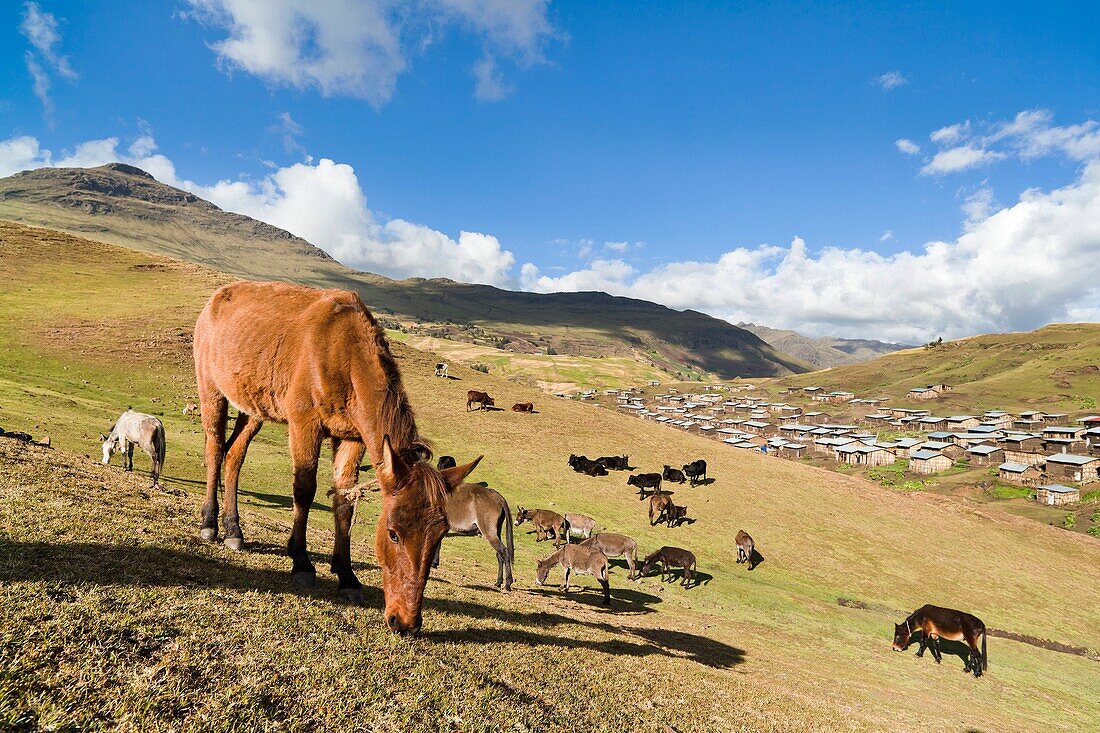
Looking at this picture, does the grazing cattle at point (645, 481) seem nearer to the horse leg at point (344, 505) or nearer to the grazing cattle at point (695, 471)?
the grazing cattle at point (695, 471)

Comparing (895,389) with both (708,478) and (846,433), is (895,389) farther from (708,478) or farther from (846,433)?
(708,478)

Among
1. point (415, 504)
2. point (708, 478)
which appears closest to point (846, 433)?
point (708, 478)

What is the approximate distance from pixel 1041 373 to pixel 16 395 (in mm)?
207507

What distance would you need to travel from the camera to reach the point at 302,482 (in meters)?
6.74

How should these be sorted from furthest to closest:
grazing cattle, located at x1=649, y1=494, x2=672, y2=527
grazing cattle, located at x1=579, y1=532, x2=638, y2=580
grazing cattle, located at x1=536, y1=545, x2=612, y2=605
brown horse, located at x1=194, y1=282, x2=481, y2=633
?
grazing cattle, located at x1=649, y1=494, x2=672, y2=527
grazing cattle, located at x1=579, y1=532, x2=638, y2=580
grazing cattle, located at x1=536, y1=545, x2=612, y2=605
brown horse, located at x1=194, y1=282, x2=481, y2=633

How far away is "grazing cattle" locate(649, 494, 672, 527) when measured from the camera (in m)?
25.8

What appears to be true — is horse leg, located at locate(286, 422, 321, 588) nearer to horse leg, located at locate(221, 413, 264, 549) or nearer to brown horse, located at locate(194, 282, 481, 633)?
brown horse, located at locate(194, 282, 481, 633)

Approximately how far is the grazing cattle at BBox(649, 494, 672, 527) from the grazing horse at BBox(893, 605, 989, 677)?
10871mm

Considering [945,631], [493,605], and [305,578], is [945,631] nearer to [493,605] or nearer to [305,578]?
[493,605]

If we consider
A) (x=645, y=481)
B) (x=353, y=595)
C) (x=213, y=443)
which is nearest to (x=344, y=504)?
(x=353, y=595)

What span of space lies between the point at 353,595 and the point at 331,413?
2.67 meters

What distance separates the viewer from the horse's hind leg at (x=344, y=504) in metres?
6.62

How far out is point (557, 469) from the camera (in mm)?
31250

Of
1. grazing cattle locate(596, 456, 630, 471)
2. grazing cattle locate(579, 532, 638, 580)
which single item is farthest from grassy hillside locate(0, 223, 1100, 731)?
grazing cattle locate(596, 456, 630, 471)
